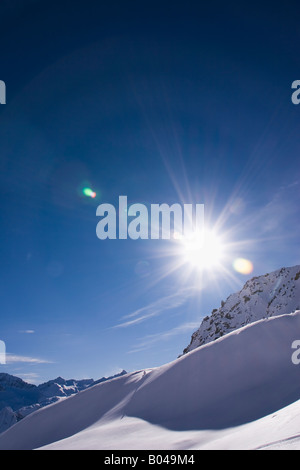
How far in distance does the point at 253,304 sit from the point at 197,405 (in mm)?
98241

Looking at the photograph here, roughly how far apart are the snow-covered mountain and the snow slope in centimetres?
7520

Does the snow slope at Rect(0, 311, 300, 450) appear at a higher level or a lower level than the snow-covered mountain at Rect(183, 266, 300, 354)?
lower

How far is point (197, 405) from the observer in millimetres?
11320

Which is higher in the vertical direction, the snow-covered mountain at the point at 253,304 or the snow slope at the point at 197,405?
the snow-covered mountain at the point at 253,304

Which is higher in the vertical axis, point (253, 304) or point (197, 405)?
point (253, 304)

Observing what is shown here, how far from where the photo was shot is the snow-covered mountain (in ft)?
288

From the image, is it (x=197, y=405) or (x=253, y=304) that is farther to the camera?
(x=253, y=304)

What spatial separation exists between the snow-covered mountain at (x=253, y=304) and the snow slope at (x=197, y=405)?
247ft

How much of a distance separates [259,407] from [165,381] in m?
4.88

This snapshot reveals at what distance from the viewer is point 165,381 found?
1359 centimetres

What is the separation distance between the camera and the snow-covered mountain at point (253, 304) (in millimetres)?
87688

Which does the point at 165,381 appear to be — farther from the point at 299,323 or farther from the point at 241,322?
the point at 241,322
